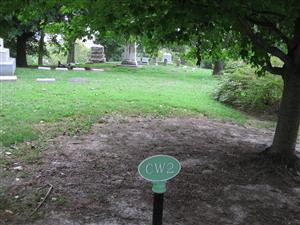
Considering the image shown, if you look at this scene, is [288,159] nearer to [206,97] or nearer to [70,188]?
[70,188]

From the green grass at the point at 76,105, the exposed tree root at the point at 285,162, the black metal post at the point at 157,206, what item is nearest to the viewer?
the black metal post at the point at 157,206

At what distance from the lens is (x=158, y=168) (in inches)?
98.7

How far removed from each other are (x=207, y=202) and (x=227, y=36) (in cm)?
371

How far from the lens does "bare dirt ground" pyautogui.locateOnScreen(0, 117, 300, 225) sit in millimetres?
3889

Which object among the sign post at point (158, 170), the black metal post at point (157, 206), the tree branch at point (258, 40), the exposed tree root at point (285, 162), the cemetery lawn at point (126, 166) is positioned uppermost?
the tree branch at point (258, 40)

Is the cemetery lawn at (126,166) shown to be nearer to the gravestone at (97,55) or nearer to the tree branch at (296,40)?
the tree branch at (296,40)

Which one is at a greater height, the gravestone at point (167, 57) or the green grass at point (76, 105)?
the green grass at point (76, 105)

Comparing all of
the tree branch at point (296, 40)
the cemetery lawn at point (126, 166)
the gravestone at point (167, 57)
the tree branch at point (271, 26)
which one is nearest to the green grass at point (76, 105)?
the cemetery lawn at point (126, 166)

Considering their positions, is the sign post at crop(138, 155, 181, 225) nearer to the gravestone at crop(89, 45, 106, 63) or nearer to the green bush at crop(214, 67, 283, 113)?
the green bush at crop(214, 67, 283, 113)

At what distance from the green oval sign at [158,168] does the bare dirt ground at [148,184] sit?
1.37 metres

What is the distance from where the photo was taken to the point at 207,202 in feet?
14.1

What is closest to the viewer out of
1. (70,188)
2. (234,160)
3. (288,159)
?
(70,188)

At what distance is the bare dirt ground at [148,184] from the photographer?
3.89 metres

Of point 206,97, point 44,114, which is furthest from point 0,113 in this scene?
point 206,97
